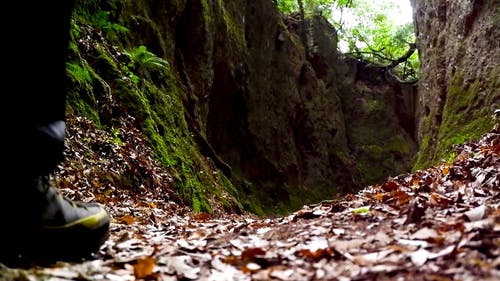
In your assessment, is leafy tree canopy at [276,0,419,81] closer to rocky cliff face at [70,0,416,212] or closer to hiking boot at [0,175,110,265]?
rocky cliff face at [70,0,416,212]

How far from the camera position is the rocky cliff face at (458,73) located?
1007cm

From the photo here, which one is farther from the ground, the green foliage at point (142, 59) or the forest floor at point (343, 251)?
the green foliage at point (142, 59)

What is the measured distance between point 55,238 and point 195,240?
3.18 feet

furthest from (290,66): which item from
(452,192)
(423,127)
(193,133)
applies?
(452,192)

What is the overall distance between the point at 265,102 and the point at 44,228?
17.5 metres

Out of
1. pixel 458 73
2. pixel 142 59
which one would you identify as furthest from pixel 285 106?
pixel 142 59

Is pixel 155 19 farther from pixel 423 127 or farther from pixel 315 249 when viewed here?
pixel 315 249

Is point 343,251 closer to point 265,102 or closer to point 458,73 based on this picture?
point 458,73

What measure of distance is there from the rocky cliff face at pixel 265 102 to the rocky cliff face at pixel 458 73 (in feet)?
17.9

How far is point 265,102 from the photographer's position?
760 inches

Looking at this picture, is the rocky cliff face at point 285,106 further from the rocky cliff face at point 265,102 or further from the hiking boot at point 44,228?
the hiking boot at point 44,228

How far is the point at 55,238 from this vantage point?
1.96m

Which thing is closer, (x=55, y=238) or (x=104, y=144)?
(x=55, y=238)

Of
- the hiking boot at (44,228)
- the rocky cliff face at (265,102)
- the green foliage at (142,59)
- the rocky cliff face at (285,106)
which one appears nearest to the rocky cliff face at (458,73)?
the rocky cliff face at (265,102)
